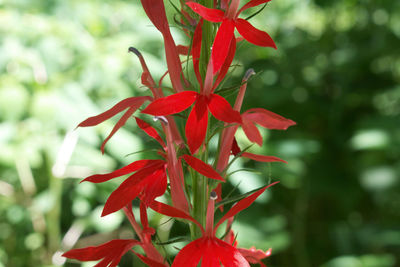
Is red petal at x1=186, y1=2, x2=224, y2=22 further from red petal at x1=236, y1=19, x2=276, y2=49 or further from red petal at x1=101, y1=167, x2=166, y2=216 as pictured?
red petal at x1=101, y1=167, x2=166, y2=216

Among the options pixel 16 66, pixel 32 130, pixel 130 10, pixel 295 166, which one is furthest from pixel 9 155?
pixel 295 166

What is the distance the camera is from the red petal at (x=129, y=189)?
400 mm

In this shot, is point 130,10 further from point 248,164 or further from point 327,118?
point 327,118

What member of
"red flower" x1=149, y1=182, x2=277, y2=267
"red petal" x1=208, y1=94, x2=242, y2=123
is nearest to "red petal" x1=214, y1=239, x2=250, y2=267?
"red flower" x1=149, y1=182, x2=277, y2=267

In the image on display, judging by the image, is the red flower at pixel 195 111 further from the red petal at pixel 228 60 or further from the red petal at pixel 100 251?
the red petal at pixel 100 251

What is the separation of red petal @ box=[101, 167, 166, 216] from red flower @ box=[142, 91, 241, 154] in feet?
0.21

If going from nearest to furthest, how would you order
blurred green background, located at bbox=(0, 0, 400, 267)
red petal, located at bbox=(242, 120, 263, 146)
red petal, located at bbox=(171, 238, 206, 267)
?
red petal, located at bbox=(171, 238, 206, 267) → red petal, located at bbox=(242, 120, 263, 146) → blurred green background, located at bbox=(0, 0, 400, 267)

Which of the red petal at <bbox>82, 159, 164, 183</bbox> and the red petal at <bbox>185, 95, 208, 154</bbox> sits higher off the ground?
the red petal at <bbox>185, 95, 208, 154</bbox>

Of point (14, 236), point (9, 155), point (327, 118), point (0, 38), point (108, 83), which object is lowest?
point (14, 236)

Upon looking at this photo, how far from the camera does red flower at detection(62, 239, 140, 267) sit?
0.45m

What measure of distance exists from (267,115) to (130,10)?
4.05 feet

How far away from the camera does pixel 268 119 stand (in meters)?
0.49

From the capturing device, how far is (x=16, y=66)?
48.2 inches

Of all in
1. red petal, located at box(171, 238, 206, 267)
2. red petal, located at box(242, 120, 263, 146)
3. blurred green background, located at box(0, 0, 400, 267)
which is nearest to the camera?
red petal, located at box(171, 238, 206, 267)
